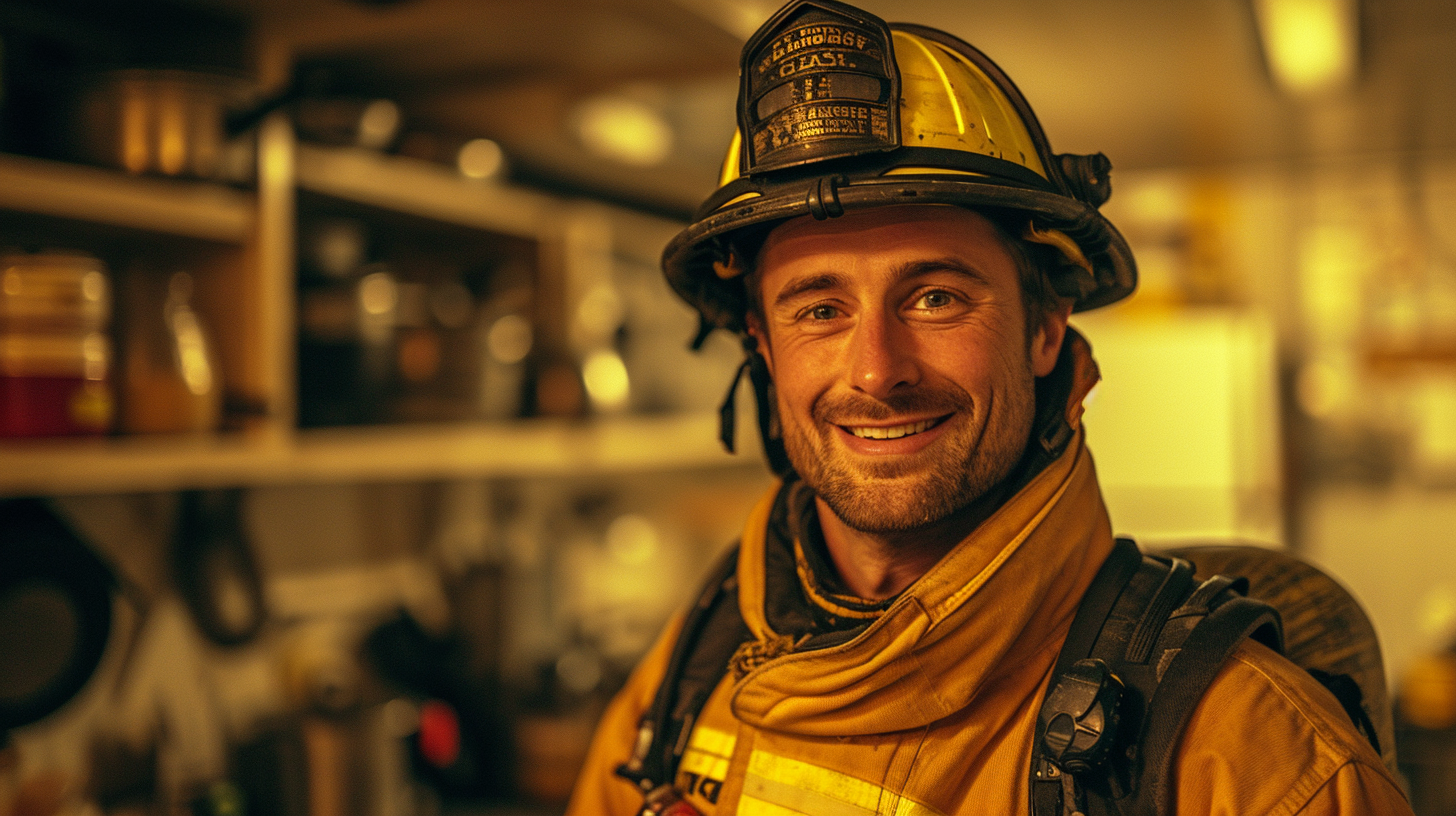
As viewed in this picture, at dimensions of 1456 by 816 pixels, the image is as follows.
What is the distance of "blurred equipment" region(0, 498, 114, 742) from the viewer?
4.52 feet

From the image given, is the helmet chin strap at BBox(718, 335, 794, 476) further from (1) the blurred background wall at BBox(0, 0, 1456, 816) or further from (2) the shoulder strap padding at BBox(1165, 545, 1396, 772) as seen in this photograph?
(1) the blurred background wall at BBox(0, 0, 1456, 816)

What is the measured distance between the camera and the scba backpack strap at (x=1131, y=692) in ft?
2.52

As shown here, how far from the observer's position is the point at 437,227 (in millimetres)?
2049

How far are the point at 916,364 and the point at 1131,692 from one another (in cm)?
30

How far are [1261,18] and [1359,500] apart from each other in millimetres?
2537

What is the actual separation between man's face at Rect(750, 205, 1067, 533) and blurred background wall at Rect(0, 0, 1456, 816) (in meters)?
0.89

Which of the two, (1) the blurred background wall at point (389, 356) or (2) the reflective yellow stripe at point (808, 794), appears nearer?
(2) the reflective yellow stripe at point (808, 794)

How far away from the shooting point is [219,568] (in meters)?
1.91

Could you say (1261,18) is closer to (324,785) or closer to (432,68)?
(432,68)

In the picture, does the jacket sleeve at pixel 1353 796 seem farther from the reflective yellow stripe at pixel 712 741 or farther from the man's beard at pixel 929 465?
the reflective yellow stripe at pixel 712 741

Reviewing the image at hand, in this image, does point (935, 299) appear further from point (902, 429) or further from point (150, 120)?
point (150, 120)

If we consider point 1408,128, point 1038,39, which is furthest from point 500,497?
point 1408,128

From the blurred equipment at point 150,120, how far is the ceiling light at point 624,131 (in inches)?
30.3

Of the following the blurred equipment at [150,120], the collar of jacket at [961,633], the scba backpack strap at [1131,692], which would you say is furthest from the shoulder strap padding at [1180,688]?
the blurred equipment at [150,120]
